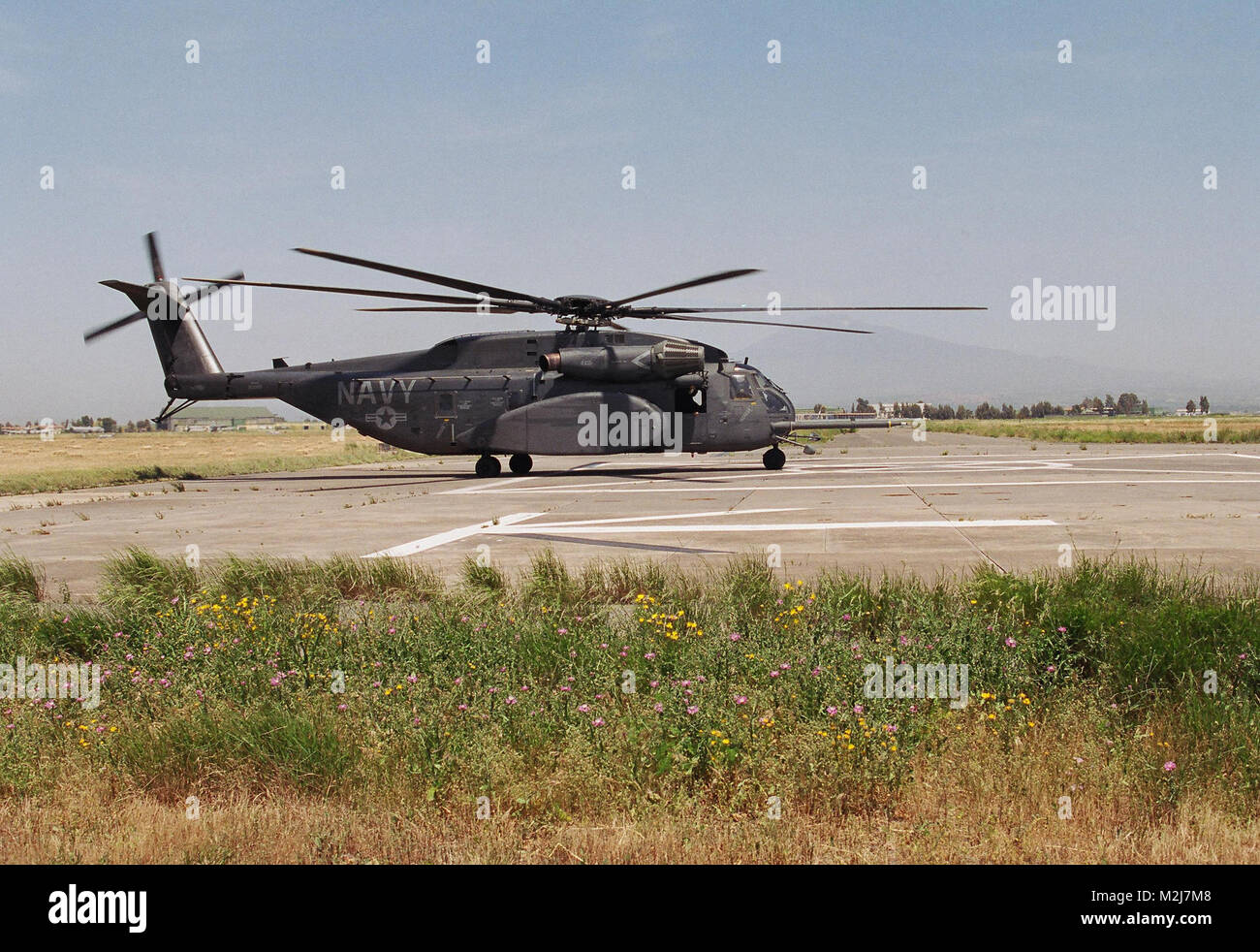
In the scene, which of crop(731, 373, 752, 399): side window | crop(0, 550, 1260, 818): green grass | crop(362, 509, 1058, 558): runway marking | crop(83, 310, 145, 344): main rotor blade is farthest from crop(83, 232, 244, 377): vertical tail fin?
crop(0, 550, 1260, 818): green grass

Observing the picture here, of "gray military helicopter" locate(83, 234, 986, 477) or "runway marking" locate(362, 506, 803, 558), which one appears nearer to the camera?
"runway marking" locate(362, 506, 803, 558)

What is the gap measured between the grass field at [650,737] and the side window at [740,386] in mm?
21306

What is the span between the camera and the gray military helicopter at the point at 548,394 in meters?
28.2

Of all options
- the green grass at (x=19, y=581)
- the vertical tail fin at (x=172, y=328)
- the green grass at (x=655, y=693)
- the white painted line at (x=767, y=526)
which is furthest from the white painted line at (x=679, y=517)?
the vertical tail fin at (x=172, y=328)

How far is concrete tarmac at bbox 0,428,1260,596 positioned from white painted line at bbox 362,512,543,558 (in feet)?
0.17

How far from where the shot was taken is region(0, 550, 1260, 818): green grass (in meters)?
5.04

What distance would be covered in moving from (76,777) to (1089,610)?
671cm

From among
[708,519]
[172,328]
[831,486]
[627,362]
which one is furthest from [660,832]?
[172,328]

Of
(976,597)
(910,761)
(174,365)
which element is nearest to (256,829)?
(910,761)

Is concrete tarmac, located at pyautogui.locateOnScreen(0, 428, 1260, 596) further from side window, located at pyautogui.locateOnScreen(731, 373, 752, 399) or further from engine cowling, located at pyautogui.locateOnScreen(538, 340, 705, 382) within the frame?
engine cowling, located at pyautogui.locateOnScreen(538, 340, 705, 382)

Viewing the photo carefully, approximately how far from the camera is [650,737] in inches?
209

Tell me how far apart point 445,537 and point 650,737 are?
973 cm

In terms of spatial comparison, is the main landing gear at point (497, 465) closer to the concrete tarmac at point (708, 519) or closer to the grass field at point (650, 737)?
the concrete tarmac at point (708, 519)
